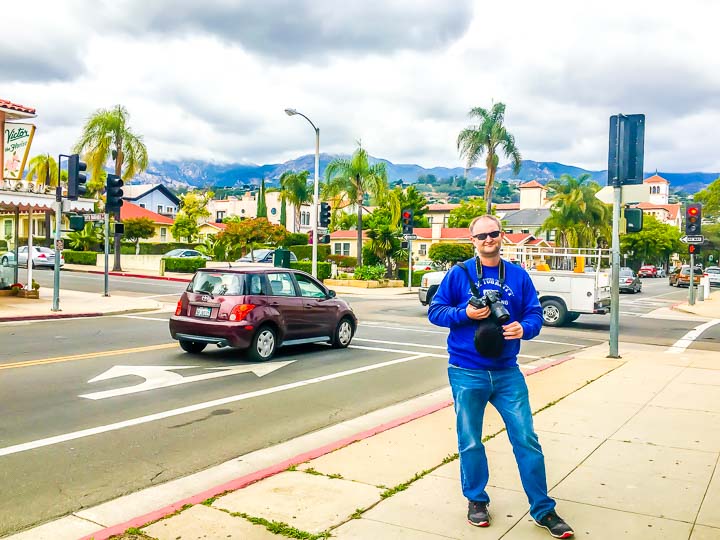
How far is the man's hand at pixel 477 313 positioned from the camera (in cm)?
434

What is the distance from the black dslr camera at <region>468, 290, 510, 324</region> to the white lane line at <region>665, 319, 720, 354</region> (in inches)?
454

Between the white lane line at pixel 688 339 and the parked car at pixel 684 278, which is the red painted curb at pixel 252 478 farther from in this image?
the parked car at pixel 684 278

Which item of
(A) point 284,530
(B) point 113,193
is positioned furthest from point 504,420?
(B) point 113,193

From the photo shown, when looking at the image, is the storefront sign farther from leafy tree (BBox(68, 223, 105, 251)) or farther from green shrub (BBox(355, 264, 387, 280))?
leafy tree (BBox(68, 223, 105, 251))

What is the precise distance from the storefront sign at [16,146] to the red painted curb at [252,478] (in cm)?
1914

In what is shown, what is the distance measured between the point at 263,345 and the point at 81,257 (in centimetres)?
3900

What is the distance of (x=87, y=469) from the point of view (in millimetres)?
6035

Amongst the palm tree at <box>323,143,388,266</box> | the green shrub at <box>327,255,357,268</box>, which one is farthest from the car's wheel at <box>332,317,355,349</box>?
the green shrub at <box>327,255,357,268</box>

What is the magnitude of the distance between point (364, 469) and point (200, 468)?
1.53m

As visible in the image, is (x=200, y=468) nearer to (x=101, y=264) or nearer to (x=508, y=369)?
(x=508, y=369)

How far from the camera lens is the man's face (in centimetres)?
459

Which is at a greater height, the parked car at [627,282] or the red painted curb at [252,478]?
the parked car at [627,282]

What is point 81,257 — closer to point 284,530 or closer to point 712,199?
point 284,530

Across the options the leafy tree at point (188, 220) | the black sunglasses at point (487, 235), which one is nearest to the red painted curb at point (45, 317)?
the black sunglasses at point (487, 235)
